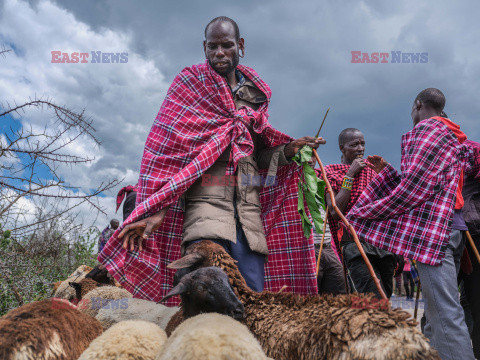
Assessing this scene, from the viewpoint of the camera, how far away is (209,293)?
7.03ft

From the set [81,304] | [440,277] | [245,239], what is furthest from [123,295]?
[440,277]

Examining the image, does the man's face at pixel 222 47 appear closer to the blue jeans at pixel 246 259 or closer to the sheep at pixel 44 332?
the blue jeans at pixel 246 259

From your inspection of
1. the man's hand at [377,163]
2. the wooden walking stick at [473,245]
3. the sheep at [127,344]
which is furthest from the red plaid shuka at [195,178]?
the wooden walking stick at [473,245]

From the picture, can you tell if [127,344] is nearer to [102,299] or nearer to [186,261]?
[186,261]

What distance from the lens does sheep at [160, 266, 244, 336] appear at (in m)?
2.12

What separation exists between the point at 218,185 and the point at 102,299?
1.79m

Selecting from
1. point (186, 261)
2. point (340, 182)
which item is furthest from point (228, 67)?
point (340, 182)

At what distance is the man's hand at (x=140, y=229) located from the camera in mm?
2902

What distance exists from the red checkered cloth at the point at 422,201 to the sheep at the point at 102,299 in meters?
2.47

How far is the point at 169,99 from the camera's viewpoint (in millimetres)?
3484

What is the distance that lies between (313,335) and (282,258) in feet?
5.57

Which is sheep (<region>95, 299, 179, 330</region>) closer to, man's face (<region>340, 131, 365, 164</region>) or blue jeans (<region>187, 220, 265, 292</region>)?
blue jeans (<region>187, 220, 265, 292</region>)

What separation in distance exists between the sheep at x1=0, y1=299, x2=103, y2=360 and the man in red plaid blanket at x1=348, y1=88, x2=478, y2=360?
2.77m

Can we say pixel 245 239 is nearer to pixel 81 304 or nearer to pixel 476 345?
pixel 81 304
